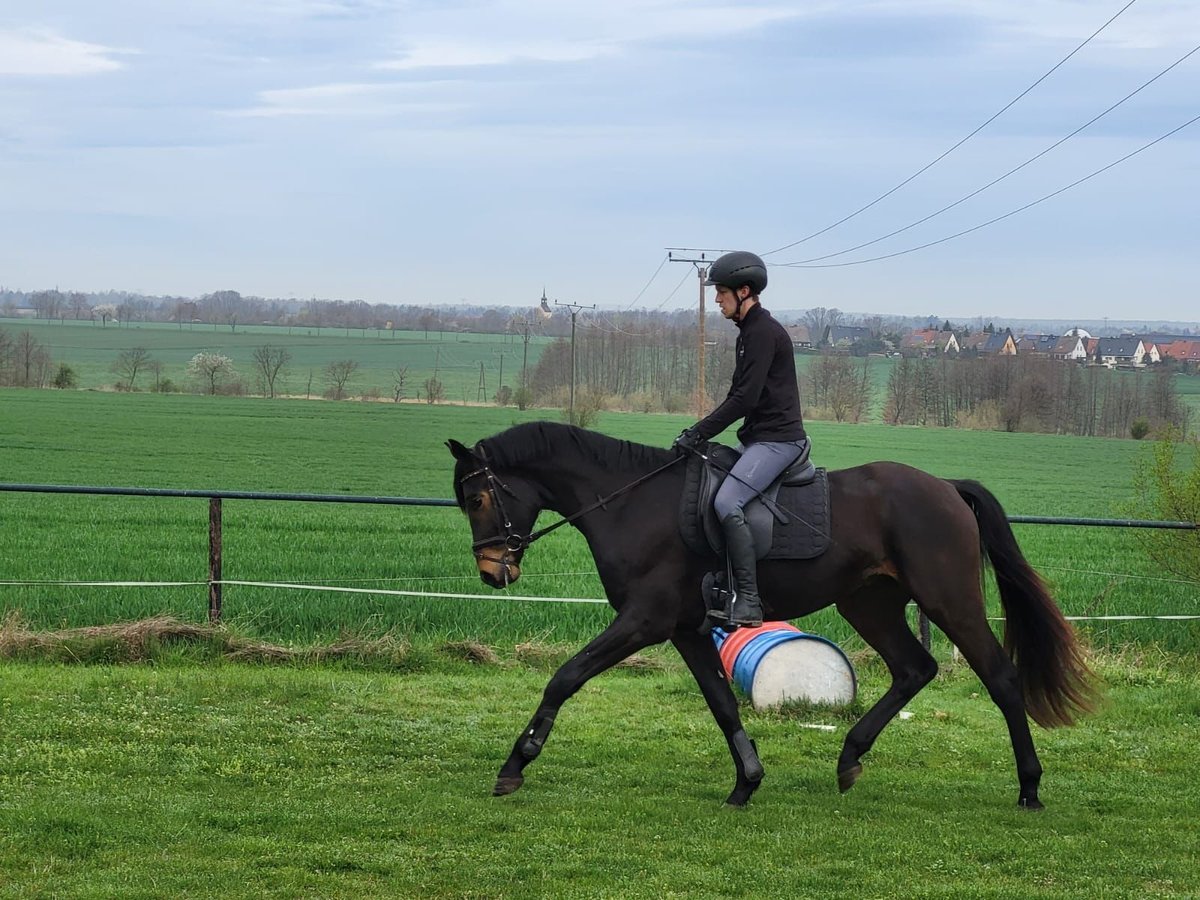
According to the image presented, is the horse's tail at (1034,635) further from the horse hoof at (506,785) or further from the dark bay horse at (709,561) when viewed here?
the horse hoof at (506,785)

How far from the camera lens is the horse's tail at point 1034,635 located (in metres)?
7.05

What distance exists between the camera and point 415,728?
7938mm

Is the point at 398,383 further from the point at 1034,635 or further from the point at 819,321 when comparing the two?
the point at 1034,635

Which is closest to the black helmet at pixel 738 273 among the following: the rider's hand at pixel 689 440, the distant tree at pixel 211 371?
the rider's hand at pixel 689 440

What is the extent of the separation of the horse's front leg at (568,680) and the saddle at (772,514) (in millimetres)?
530

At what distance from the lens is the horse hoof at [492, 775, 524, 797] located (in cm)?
645

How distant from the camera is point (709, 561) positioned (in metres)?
6.77

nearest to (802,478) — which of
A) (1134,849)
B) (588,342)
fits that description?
(1134,849)

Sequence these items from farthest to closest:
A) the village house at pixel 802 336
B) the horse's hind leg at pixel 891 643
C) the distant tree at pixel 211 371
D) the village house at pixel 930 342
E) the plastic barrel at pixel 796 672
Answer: the village house at pixel 802 336 → the village house at pixel 930 342 → the distant tree at pixel 211 371 → the plastic barrel at pixel 796 672 → the horse's hind leg at pixel 891 643

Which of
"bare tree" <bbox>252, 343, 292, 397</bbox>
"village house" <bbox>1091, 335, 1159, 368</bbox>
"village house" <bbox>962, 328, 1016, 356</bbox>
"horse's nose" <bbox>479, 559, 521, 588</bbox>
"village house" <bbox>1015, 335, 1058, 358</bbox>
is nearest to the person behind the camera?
"horse's nose" <bbox>479, 559, 521, 588</bbox>

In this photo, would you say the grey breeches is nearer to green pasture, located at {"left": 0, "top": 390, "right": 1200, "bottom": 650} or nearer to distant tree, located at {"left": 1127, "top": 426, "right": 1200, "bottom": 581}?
green pasture, located at {"left": 0, "top": 390, "right": 1200, "bottom": 650}

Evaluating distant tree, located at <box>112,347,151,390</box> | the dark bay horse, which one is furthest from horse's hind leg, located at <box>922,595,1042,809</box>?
distant tree, located at <box>112,347,151,390</box>

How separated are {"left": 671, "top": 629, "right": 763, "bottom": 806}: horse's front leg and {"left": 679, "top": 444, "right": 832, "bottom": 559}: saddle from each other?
517mm

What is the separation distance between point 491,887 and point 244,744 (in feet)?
9.34
